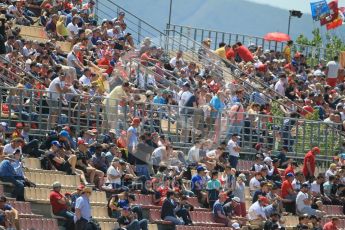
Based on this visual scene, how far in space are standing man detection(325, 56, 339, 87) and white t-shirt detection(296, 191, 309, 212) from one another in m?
12.1

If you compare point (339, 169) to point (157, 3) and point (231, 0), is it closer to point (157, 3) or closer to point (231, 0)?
point (157, 3)

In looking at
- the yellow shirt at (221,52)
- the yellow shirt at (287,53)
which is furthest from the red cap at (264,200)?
the yellow shirt at (287,53)

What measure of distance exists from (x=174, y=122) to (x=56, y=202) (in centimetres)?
674

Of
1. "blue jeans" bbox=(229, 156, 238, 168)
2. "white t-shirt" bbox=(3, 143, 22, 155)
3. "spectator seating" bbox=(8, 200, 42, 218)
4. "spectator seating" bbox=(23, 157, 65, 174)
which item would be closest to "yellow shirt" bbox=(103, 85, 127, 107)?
"spectator seating" bbox=(23, 157, 65, 174)

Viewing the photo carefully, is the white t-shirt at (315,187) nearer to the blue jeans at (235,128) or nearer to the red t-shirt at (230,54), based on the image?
the blue jeans at (235,128)

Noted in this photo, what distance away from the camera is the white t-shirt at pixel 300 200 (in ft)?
128

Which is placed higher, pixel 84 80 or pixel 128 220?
pixel 84 80

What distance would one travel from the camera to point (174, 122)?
39156 millimetres

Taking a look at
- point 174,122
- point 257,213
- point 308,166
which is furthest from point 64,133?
point 308,166

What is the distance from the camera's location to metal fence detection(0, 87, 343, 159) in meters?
36.2

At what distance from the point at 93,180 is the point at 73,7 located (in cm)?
1076

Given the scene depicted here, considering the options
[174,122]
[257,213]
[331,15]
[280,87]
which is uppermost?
[331,15]

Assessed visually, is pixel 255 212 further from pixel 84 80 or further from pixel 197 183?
pixel 84 80

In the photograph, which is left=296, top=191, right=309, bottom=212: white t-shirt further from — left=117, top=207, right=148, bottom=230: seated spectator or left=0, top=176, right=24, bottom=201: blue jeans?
left=0, top=176, right=24, bottom=201: blue jeans
